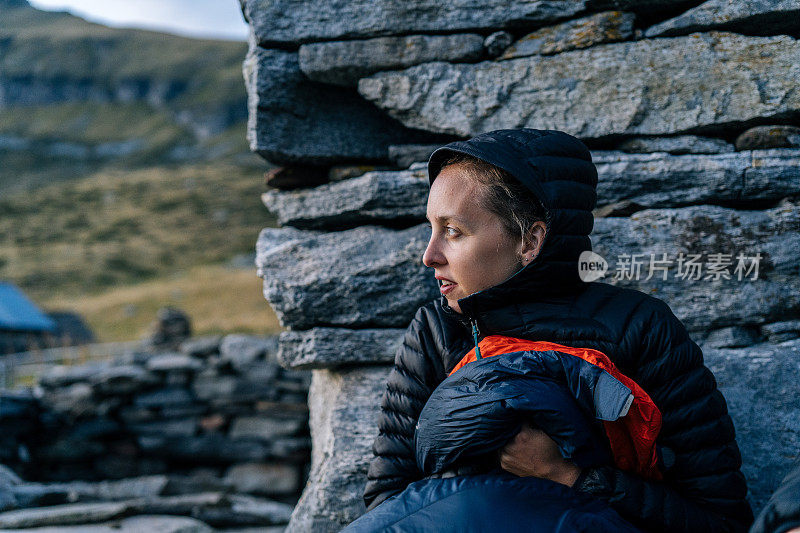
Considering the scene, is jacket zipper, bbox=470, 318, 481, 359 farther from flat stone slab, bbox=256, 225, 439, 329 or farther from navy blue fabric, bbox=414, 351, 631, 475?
flat stone slab, bbox=256, 225, 439, 329

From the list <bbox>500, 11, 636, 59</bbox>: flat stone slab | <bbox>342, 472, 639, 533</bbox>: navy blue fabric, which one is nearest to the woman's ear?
<bbox>342, 472, 639, 533</bbox>: navy blue fabric

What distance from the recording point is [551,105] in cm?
340

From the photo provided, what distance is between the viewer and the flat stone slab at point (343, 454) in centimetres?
318

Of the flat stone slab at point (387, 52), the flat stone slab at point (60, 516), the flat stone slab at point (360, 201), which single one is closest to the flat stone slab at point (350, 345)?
the flat stone slab at point (360, 201)

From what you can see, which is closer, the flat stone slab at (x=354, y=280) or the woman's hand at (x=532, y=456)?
the woman's hand at (x=532, y=456)

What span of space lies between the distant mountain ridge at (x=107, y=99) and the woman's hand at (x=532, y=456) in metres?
117

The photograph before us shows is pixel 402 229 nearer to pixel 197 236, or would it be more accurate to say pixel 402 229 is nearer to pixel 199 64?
pixel 197 236

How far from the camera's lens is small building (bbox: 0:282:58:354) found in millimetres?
21812

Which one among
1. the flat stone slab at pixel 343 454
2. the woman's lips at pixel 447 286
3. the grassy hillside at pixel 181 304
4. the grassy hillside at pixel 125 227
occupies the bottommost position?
the grassy hillside at pixel 181 304

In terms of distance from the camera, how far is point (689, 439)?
2.17 m

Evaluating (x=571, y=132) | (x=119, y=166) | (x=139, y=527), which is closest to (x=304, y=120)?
(x=571, y=132)

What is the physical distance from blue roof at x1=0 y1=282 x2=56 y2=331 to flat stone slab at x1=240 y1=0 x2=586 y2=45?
22968 millimetres

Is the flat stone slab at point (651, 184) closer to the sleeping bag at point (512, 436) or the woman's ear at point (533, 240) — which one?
the woman's ear at point (533, 240)

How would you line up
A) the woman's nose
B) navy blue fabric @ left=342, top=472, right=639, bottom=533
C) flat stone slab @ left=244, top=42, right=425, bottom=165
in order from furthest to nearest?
flat stone slab @ left=244, top=42, right=425, bottom=165
the woman's nose
navy blue fabric @ left=342, top=472, right=639, bottom=533
